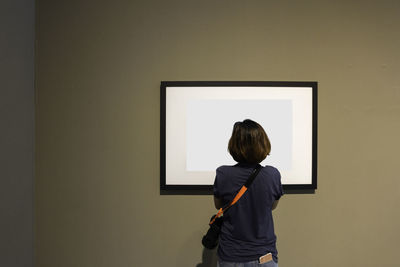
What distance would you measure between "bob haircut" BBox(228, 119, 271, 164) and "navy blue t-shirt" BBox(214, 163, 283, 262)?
0.14ft

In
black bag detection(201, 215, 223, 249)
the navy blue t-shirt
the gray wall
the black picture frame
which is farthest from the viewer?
the black picture frame

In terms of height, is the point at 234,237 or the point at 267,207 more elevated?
the point at 267,207

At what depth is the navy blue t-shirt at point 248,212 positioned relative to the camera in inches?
42.7

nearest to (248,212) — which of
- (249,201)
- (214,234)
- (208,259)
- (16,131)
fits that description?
(249,201)

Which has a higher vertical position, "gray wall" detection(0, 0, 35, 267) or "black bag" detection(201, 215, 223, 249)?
"gray wall" detection(0, 0, 35, 267)

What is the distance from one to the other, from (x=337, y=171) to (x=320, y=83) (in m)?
0.51

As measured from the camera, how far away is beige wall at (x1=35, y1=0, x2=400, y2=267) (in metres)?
1.55

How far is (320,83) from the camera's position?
157 centimetres

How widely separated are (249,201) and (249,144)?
0.22 metres

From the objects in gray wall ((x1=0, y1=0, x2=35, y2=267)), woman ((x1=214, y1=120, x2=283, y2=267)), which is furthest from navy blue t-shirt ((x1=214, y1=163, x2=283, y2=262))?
gray wall ((x1=0, y1=0, x2=35, y2=267))

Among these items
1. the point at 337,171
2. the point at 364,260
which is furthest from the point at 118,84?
the point at 364,260

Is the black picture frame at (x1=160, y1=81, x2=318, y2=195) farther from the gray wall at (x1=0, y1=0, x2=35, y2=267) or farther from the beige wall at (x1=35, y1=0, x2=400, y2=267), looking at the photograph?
the gray wall at (x1=0, y1=0, x2=35, y2=267)

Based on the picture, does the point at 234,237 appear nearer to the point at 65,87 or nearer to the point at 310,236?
the point at 310,236

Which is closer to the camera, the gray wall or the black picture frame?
the gray wall
